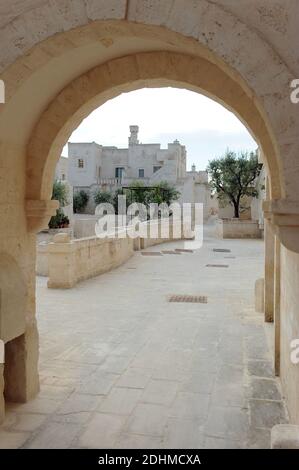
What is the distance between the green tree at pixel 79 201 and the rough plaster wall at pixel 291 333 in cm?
3939

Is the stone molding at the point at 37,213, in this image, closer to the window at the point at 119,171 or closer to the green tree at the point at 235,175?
the green tree at the point at 235,175

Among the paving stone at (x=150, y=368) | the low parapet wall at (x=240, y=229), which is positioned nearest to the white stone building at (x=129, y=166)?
the low parapet wall at (x=240, y=229)

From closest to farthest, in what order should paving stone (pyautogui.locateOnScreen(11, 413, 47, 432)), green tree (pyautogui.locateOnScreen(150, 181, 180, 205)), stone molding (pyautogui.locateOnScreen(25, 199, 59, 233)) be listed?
paving stone (pyautogui.locateOnScreen(11, 413, 47, 432)) < stone molding (pyautogui.locateOnScreen(25, 199, 59, 233)) < green tree (pyautogui.locateOnScreen(150, 181, 180, 205))

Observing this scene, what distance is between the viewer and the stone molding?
4.84m

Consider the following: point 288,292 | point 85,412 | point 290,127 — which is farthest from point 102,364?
point 290,127

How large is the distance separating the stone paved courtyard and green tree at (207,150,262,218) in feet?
70.6

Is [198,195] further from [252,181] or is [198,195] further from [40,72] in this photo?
[40,72]

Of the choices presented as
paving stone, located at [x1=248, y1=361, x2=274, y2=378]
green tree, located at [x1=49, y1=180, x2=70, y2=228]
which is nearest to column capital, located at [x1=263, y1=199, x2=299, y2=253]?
paving stone, located at [x1=248, y1=361, x2=274, y2=378]

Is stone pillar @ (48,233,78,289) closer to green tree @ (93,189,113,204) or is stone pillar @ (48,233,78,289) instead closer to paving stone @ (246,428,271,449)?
paving stone @ (246,428,271,449)

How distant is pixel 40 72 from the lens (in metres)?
4.32

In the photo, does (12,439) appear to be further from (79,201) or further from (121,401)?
(79,201)

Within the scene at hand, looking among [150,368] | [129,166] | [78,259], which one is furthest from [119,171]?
[150,368]

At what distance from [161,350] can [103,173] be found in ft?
145

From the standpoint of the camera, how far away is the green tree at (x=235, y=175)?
1241 inches
